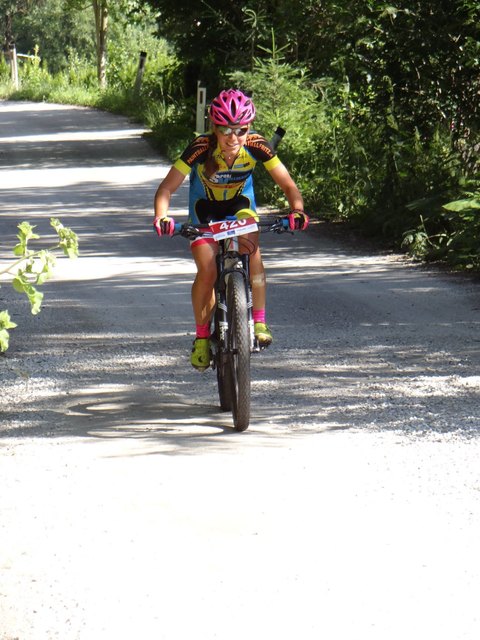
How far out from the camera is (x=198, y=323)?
289 inches

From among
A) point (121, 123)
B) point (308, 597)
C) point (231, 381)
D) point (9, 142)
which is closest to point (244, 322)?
point (231, 381)

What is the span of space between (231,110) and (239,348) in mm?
1345

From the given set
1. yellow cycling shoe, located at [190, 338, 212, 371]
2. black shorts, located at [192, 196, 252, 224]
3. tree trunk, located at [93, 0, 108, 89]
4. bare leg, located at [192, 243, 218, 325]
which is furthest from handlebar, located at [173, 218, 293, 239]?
tree trunk, located at [93, 0, 108, 89]

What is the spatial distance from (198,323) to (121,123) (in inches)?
1081

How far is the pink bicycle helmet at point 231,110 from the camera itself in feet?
22.7

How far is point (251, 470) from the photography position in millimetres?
6141

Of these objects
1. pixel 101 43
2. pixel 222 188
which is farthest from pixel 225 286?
pixel 101 43

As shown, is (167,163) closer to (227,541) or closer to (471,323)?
(471,323)

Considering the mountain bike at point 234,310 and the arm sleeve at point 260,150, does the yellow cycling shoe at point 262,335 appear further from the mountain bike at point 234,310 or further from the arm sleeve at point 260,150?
the arm sleeve at point 260,150

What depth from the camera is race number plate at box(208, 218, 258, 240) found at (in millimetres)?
6844

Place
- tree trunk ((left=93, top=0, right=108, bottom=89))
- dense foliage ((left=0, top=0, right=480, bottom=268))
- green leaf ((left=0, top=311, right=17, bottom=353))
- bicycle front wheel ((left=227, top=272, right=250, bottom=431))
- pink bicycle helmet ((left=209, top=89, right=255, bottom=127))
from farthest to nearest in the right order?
tree trunk ((left=93, top=0, right=108, bottom=89)), dense foliage ((left=0, top=0, right=480, bottom=268)), pink bicycle helmet ((left=209, top=89, right=255, bottom=127)), bicycle front wheel ((left=227, top=272, right=250, bottom=431)), green leaf ((left=0, top=311, right=17, bottom=353))

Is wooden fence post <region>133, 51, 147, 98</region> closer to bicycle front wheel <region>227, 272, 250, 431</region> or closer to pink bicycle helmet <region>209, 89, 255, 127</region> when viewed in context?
pink bicycle helmet <region>209, 89, 255, 127</region>

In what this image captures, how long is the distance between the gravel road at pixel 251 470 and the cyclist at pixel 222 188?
0.64 meters

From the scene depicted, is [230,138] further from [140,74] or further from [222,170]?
[140,74]
